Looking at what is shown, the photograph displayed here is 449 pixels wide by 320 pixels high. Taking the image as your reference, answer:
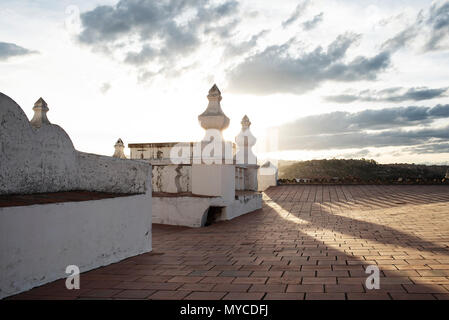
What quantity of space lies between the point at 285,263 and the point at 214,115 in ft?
15.8

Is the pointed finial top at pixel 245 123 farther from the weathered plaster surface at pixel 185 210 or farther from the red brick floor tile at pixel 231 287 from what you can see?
the red brick floor tile at pixel 231 287

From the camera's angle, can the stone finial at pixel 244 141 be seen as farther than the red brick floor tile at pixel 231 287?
Yes

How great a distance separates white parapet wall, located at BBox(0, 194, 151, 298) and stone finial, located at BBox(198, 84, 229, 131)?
148 inches

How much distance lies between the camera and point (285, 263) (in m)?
4.45

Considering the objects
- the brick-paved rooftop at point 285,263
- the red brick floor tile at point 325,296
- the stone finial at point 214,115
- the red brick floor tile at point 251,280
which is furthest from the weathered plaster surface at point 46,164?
the stone finial at point 214,115

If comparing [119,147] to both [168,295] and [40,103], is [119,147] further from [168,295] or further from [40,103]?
[168,295]

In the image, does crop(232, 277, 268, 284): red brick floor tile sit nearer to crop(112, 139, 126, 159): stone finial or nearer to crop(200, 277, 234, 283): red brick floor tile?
crop(200, 277, 234, 283): red brick floor tile

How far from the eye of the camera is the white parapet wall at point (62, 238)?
10.6 feet

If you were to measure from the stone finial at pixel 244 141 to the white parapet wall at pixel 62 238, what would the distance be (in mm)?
7551

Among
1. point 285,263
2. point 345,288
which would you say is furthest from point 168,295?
point 285,263
